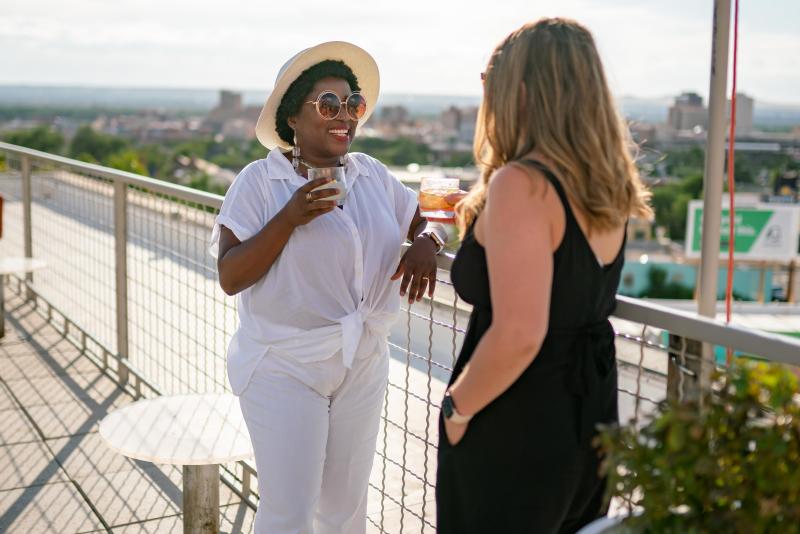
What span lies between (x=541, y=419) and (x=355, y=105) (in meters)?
1.03

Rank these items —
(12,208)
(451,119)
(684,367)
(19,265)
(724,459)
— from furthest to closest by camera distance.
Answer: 1. (451,119)
2. (12,208)
3. (19,265)
4. (684,367)
5. (724,459)

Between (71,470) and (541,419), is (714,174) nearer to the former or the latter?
(541,419)

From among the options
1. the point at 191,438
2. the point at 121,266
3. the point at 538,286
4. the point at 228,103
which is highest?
the point at 228,103

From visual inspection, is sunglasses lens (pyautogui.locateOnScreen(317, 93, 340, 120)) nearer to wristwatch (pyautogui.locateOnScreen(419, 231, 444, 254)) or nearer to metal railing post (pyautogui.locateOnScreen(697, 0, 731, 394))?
wristwatch (pyautogui.locateOnScreen(419, 231, 444, 254))

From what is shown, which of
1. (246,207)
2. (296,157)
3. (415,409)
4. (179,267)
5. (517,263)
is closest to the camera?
(517,263)

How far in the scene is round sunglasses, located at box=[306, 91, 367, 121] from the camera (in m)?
2.39

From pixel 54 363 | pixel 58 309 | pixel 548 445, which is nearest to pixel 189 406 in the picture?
pixel 548 445

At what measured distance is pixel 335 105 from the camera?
7.86 feet

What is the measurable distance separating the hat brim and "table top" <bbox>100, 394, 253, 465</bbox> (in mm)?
906

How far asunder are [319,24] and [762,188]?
102 meters

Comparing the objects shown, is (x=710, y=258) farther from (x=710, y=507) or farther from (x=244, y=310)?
(x=244, y=310)

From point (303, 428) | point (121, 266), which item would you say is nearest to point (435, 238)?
point (303, 428)

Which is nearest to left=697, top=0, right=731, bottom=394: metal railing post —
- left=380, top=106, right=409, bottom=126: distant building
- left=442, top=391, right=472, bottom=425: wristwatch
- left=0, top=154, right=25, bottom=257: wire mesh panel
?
left=442, top=391, right=472, bottom=425: wristwatch

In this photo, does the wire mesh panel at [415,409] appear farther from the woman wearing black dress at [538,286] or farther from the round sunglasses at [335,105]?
the woman wearing black dress at [538,286]
